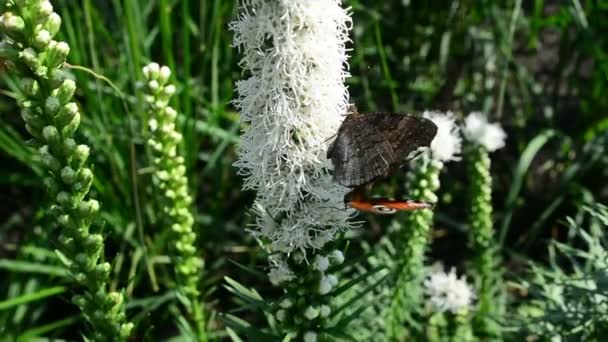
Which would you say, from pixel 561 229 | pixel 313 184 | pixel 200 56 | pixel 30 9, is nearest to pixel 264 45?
pixel 313 184

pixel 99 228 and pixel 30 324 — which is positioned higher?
pixel 99 228

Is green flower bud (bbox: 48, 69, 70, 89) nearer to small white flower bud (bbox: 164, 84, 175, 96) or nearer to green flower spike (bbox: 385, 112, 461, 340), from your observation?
small white flower bud (bbox: 164, 84, 175, 96)

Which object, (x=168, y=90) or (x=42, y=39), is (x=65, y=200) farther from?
(x=168, y=90)

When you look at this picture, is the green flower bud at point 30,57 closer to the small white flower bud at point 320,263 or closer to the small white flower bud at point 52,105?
the small white flower bud at point 52,105

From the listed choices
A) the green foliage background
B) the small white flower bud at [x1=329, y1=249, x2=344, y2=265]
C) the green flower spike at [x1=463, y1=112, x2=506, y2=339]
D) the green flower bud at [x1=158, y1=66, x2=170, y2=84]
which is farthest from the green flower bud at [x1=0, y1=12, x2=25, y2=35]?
the green flower spike at [x1=463, y1=112, x2=506, y2=339]

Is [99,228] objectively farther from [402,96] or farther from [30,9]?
[402,96]

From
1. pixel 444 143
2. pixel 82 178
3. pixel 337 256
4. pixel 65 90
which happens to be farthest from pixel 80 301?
pixel 444 143

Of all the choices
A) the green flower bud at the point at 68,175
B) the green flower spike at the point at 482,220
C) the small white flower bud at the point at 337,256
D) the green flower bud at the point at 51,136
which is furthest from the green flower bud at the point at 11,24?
the green flower spike at the point at 482,220
